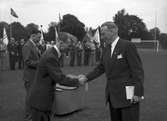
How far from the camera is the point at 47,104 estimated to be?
4.95m

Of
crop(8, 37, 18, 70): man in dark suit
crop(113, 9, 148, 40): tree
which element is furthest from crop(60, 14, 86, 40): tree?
crop(8, 37, 18, 70): man in dark suit

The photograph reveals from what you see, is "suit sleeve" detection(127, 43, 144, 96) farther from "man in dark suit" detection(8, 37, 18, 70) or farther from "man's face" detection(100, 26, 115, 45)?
"man in dark suit" detection(8, 37, 18, 70)

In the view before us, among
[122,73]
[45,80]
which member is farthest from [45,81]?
[122,73]

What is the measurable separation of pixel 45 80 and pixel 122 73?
1.12 metres

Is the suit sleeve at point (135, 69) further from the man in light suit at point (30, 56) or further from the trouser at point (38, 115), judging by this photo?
the man in light suit at point (30, 56)

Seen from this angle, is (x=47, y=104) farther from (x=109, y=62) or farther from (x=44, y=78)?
(x=109, y=62)

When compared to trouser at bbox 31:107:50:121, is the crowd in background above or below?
above

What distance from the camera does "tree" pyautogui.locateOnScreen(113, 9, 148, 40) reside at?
95600mm

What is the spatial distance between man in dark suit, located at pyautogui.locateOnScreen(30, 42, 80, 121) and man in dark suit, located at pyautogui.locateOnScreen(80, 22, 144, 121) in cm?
75

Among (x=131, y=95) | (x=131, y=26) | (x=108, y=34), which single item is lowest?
(x=131, y=95)

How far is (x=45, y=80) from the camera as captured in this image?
193 inches

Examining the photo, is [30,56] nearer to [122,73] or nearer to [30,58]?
[30,58]

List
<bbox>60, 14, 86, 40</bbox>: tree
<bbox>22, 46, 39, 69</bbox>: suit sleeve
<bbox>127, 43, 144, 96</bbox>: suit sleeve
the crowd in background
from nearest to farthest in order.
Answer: <bbox>127, 43, 144, 96</bbox>: suit sleeve
<bbox>22, 46, 39, 69</bbox>: suit sleeve
the crowd in background
<bbox>60, 14, 86, 40</bbox>: tree

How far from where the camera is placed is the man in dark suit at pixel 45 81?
15.8ft
